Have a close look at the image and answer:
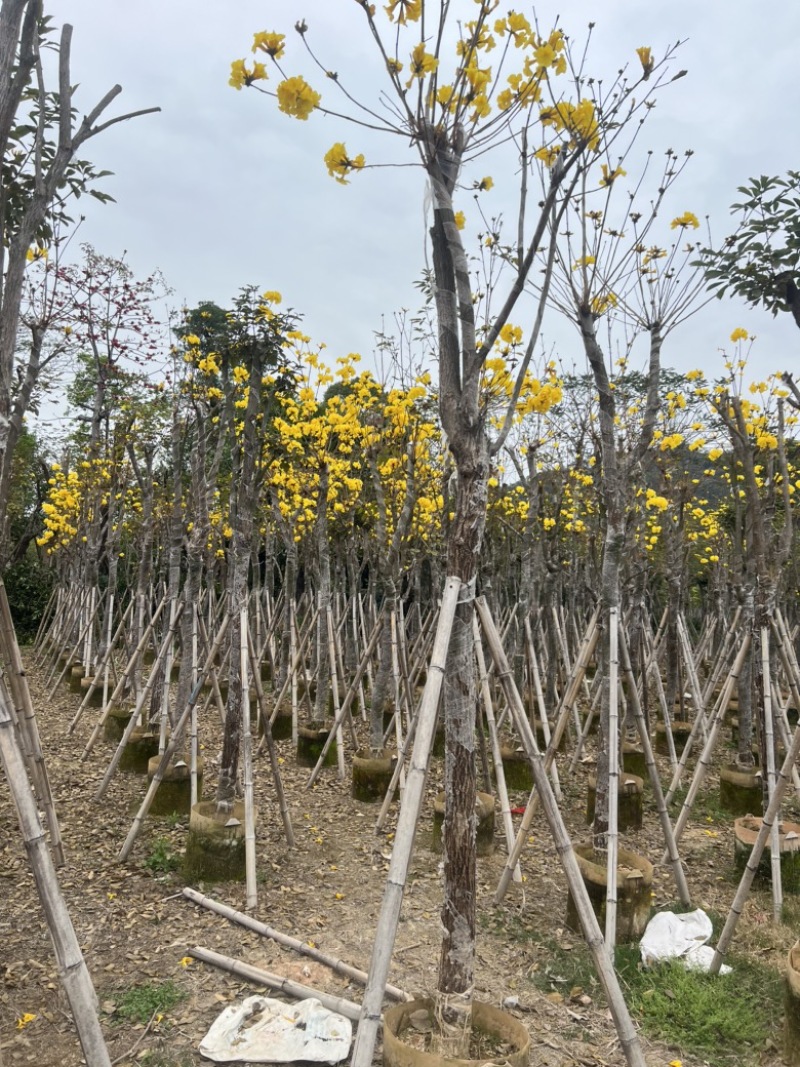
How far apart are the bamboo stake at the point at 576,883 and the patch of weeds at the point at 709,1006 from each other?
664mm

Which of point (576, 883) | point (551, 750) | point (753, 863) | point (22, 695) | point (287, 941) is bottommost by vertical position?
point (287, 941)

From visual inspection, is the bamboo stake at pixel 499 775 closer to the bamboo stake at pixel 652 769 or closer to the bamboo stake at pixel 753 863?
the bamboo stake at pixel 652 769

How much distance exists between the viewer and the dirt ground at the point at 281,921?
3.66 metres

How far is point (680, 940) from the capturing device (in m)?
4.54

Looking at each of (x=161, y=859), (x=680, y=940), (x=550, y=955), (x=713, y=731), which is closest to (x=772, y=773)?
(x=713, y=731)

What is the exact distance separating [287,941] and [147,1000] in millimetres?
904

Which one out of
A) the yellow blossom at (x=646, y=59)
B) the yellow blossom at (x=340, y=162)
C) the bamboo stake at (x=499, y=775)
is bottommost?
the bamboo stake at (x=499, y=775)

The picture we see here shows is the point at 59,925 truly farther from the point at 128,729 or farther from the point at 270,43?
the point at 128,729

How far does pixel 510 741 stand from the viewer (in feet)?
31.7

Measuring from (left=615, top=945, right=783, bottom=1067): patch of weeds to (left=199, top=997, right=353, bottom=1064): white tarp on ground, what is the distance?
5.44ft

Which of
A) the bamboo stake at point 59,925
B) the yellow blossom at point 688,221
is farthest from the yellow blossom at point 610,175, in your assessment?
the bamboo stake at point 59,925

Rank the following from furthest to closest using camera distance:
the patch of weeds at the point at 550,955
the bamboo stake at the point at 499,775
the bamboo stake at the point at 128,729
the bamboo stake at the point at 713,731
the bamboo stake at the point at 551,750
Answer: the bamboo stake at the point at 128,729 → the bamboo stake at the point at 499,775 → the bamboo stake at the point at 713,731 → the bamboo stake at the point at 551,750 → the patch of weeds at the point at 550,955

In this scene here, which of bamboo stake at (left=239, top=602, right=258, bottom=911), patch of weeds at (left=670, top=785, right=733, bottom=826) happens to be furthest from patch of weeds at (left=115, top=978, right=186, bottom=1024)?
patch of weeds at (left=670, top=785, right=733, bottom=826)

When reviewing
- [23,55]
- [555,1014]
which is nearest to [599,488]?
[555,1014]
